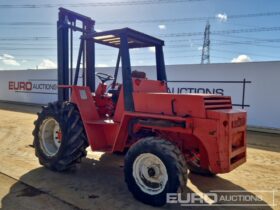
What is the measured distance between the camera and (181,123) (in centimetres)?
387

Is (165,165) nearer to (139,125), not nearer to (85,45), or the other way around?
(139,125)

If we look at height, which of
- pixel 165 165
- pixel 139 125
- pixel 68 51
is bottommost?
pixel 165 165

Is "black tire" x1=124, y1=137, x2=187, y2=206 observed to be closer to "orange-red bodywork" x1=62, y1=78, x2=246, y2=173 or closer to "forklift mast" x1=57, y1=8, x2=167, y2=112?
"orange-red bodywork" x1=62, y1=78, x2=246, y2=173

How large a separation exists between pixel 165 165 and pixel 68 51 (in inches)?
138

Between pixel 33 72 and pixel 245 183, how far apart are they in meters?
19.3

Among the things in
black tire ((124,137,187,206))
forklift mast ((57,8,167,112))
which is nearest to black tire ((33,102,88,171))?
forklift mast ((57,8,167,112))

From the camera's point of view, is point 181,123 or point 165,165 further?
point 181,123

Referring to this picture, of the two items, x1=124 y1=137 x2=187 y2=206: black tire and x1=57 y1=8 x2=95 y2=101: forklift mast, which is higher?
x1=57 y1=8 x2=95 y2=101: forklift mast

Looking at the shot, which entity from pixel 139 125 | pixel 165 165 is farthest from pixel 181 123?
pixel 139 125

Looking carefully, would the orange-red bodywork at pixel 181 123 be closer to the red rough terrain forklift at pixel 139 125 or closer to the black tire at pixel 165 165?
the red rough terrain forklift at pixel 139 125

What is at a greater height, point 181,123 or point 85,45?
point 85,45

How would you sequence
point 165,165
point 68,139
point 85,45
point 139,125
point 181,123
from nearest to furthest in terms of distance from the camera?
point 165,165, point 181,123, point 139,125, point 68,139, point 85,45

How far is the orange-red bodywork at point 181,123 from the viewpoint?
12.1 ft

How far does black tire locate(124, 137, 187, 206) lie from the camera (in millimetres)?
3658
